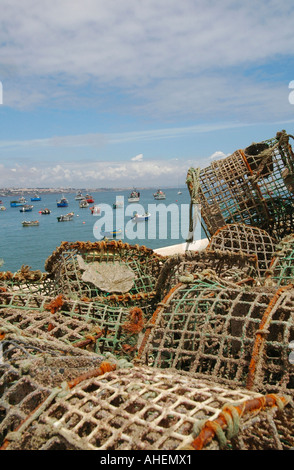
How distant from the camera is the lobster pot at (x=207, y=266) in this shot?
306cm

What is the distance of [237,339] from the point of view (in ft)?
6.04

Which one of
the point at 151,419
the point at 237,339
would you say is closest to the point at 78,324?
the point at 237,339

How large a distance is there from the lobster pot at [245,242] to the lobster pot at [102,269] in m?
0.73

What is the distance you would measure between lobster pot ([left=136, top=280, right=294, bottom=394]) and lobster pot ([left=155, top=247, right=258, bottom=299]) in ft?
1.61

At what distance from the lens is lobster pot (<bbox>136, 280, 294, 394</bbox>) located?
1.71 meters

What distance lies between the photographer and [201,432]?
1.09 m

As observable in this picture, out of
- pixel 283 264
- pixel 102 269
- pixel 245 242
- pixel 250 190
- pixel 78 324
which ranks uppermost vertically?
pixel 250 190

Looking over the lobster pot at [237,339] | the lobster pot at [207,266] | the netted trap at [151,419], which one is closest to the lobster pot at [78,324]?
the lobster pot at [237,339]

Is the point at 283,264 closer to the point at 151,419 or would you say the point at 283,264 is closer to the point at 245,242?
the point at 245,242

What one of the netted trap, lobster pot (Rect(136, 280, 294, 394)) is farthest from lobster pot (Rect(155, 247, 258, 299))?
the netted trap

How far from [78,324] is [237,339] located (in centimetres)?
105

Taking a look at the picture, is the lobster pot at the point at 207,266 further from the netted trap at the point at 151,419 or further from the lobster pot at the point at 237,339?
the netted trap at the point at 151,419
